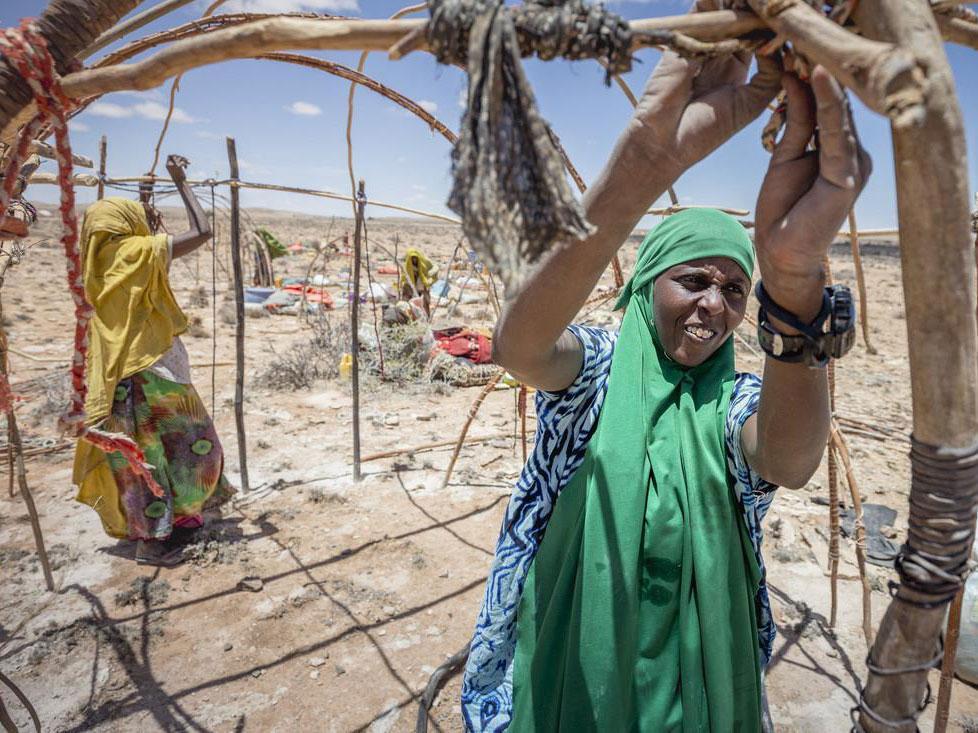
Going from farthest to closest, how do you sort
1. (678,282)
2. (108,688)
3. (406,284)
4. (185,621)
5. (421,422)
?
1. (406,284)
2. (421,422)
3. (185,621)
4. (108,688)
5. (678,282)

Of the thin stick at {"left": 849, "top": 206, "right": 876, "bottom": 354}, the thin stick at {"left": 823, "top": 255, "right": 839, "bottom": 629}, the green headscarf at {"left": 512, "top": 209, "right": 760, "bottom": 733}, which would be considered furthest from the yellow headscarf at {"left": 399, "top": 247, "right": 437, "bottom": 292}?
the green headscarf at {"left": 512, "top": 209, "right": 760, "bottom": 733}

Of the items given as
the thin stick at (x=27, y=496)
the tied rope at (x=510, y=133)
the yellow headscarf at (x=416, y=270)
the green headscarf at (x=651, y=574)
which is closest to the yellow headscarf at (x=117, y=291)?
the thin stick at (x=27, y=496)

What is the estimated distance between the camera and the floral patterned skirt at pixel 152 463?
330 centimetres

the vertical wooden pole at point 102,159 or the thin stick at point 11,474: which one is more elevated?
the vertical wooden pole at point 102,159

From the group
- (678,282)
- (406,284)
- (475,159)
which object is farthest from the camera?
(406,284)

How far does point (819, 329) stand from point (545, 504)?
0.88 meters

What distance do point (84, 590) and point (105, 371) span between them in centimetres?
131

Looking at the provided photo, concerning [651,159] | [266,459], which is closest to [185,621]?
[266,459]

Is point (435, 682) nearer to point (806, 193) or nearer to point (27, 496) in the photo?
point (27, 496)

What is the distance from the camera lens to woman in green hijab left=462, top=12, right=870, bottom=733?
1.21 meters

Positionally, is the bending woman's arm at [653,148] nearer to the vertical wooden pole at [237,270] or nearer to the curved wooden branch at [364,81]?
the curved wooden branch at [364,81]

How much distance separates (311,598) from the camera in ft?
10.5

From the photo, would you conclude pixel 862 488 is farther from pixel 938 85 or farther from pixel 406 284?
pixel 406 284

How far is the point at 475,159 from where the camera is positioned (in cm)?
68
